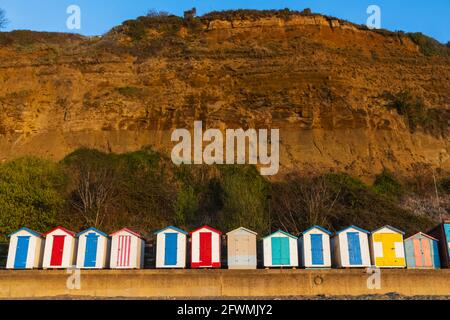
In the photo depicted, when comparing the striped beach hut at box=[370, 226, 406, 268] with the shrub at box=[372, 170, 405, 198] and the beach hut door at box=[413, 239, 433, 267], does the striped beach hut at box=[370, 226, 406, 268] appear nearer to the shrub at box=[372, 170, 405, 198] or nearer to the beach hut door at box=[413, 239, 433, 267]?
the beach hut door at box=[413, 239, 433, 267]

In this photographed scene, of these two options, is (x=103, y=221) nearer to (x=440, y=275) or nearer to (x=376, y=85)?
(x=440, y=275)

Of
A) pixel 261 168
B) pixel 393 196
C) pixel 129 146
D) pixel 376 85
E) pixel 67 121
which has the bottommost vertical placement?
pixel 393 196

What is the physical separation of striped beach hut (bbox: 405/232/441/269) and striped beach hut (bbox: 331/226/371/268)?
1773 mm

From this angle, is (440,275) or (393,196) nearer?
(440,275)

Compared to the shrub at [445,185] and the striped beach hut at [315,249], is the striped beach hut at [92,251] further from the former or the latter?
the shrub at [445,185]

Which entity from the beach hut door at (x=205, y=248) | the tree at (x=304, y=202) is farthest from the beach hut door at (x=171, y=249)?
the tree at (x=304, y=202)

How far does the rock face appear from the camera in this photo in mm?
41219

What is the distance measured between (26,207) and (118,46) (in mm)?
25938

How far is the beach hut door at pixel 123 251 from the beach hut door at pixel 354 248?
9.29m

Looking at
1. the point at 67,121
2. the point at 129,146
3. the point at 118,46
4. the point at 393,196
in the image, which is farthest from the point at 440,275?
the point at 118,46

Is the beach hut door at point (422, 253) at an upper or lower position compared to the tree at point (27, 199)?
lower

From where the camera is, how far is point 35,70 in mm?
47438

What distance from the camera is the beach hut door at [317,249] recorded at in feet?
68.4

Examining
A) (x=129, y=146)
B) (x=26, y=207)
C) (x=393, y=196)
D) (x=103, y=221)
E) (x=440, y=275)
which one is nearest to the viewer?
→ (x=440, y=275)
